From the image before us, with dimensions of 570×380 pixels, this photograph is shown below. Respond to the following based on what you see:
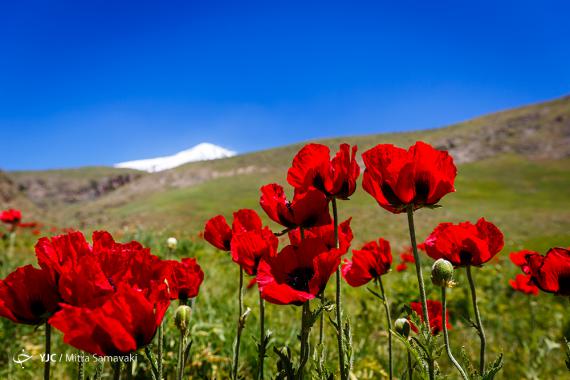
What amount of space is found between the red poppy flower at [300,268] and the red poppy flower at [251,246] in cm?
15

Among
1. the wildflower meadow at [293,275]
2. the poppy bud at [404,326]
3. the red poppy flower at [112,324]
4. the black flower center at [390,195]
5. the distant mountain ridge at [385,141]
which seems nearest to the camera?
the red poppy flower at [112,324]

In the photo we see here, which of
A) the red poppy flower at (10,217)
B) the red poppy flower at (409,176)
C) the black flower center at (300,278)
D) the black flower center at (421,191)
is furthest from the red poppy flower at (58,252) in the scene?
the red poppy flower at (10,217)

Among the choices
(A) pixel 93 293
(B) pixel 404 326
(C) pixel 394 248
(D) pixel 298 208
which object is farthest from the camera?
(C) pixel 394 248

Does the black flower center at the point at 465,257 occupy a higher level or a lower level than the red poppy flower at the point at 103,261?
lower

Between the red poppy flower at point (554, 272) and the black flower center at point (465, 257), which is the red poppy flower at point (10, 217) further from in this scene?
the red poppy flower at point (554, 272)

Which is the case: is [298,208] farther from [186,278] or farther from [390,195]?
[186,278]

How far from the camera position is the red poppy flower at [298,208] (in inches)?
51.6

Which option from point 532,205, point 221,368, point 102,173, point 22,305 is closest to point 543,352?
point 221,368

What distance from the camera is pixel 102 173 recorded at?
12169cm

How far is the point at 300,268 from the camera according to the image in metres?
1.26

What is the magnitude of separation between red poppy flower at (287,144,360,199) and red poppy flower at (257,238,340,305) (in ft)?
0.68

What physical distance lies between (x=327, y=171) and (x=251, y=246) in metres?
0.40

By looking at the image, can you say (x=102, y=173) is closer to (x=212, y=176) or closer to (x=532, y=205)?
(x=212, y=176)

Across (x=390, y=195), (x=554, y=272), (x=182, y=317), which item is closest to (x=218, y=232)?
(x=182, y=317)
